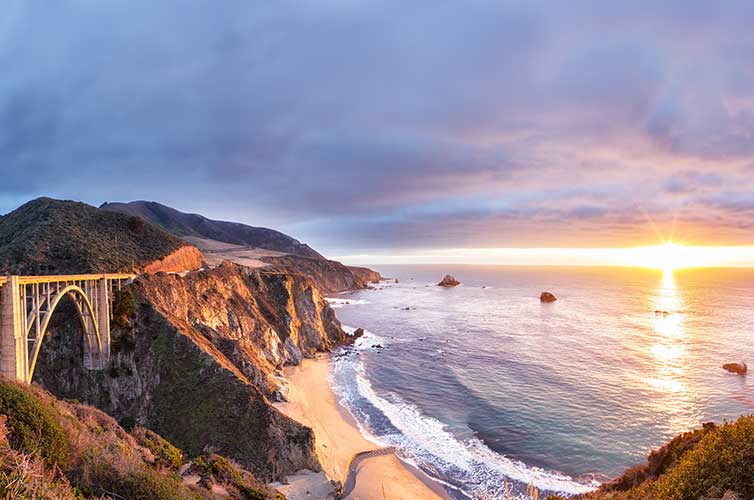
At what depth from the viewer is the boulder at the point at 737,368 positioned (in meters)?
44.9

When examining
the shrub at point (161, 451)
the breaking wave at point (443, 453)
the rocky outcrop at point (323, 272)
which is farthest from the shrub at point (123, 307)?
the rocky outcrop at point (323, 272)

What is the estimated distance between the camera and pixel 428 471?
82.8 ft

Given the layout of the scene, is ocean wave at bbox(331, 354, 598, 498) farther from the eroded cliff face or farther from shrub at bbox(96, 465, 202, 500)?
shrub at bbox(96, 465, 202, 500)

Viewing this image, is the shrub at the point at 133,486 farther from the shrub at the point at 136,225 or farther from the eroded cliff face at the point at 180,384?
the shrub at the point at 136,225

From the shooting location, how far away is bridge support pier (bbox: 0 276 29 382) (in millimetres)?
17234

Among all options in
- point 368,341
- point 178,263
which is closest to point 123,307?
point 178,263

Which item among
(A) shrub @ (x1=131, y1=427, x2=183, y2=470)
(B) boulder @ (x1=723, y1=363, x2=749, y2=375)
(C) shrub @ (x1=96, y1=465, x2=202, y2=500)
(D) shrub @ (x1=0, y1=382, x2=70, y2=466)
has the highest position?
(D) shrub @ (x1=0, y1=382, x2=70, y2=466)

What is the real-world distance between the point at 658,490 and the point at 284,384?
3285 cm

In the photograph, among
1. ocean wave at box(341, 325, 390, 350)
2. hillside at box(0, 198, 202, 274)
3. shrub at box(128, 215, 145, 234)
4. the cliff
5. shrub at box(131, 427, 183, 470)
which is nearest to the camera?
shrub at box(131, 427, 183, 470)

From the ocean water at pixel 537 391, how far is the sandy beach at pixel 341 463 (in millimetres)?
1292

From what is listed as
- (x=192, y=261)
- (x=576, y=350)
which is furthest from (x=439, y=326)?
(x=192, y=261)

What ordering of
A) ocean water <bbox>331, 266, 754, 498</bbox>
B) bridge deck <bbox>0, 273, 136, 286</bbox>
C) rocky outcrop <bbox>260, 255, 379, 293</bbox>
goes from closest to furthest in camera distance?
bridge deck <bbox>0, 273, 136, 286</bbox>, ocean water <bbox>331, 266, 754, 498</bbox>, rocky outcrop <bbox>260, 255, 379, 293</bbox>

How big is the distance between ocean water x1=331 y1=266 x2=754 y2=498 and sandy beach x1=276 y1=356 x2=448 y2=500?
1292mm

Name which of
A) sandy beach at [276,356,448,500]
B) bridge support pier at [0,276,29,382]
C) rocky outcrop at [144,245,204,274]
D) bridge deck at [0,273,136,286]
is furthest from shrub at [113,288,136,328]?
sandy beach at [276,356,448,500]
